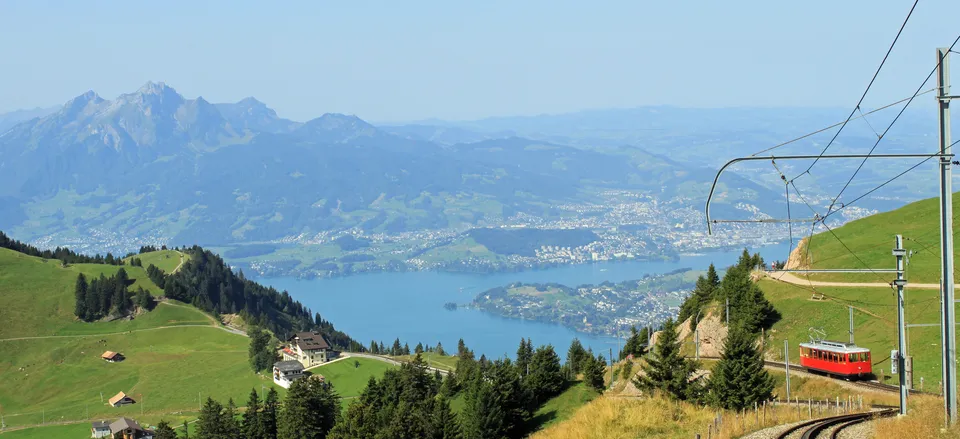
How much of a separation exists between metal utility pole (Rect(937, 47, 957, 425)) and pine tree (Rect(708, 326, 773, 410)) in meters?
14.1

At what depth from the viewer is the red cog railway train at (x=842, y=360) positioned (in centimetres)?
3772

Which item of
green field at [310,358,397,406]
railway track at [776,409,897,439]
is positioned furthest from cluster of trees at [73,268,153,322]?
railway track at [776,409,897,439]

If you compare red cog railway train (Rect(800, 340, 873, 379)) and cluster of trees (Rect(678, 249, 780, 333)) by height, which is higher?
cluster of trees (Rect(678, 249, 780, 333))

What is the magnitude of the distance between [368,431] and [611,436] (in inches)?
1056

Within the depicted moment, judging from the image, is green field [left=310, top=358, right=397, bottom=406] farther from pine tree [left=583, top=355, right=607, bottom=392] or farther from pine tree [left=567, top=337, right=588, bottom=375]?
pine tree [left=583, top=355, right=607, bottom=392]

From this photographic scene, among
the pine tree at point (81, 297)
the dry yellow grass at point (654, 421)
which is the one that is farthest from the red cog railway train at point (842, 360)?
the pine tree at point (81, 297)

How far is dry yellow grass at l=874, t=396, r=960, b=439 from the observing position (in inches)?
706

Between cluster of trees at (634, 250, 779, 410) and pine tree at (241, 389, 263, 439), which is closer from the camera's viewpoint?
cluster of trees at (634, 250, 779, 410)

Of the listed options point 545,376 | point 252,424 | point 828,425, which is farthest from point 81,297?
point 828,425

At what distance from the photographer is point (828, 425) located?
2283cm

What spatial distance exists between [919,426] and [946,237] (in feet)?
14.8

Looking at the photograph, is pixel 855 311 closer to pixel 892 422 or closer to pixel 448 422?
pixel 448 422

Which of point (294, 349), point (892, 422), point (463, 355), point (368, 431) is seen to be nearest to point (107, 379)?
point (294, 349)

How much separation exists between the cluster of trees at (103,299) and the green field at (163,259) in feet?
106
